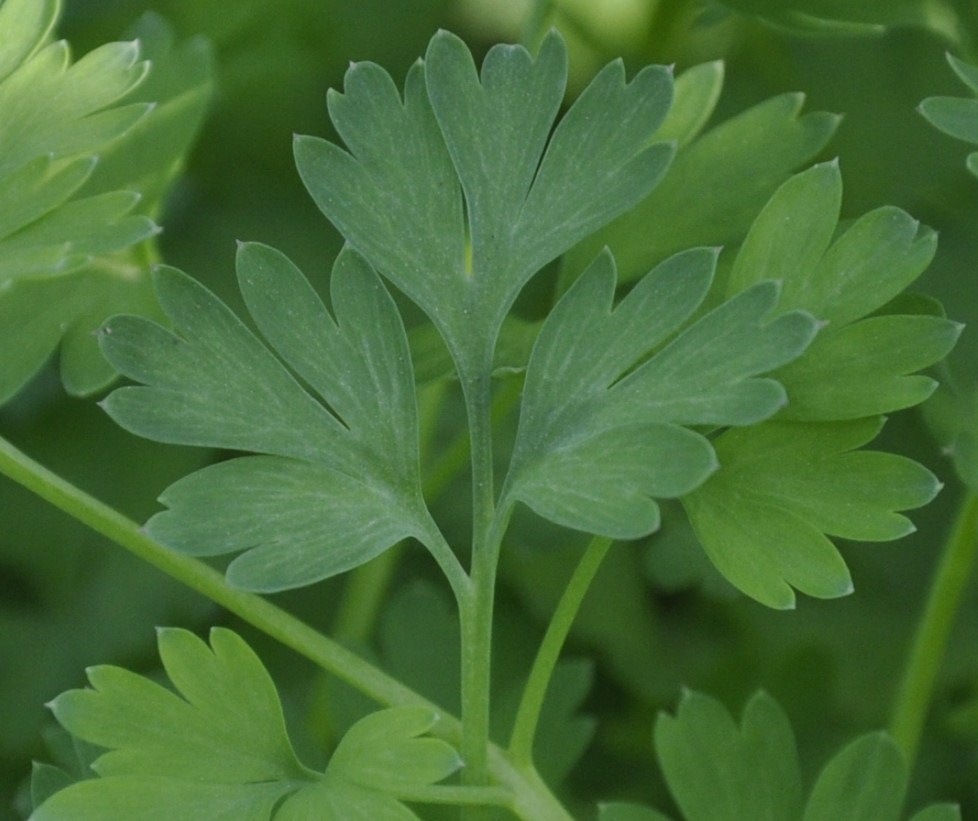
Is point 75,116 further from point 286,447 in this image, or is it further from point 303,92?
point 303,92

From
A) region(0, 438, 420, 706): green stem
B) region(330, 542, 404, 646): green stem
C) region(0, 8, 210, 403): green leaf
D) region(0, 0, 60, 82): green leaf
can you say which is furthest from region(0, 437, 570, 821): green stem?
region(330, 542, 404, 646): green stem

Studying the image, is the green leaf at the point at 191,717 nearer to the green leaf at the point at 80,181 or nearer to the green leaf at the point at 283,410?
the green leaf at the point at 283,410

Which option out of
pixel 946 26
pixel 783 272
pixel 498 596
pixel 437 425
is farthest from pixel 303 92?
pixel 783 272

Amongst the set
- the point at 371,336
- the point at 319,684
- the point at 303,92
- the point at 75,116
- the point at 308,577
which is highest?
the point at 303,92

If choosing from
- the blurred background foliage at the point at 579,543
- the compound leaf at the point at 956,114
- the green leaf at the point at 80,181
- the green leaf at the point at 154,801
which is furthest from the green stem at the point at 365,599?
the compound leaf at the point at 956,114

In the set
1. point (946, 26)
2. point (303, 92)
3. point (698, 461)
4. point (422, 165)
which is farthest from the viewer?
point (303, 92)

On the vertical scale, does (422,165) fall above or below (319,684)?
above
